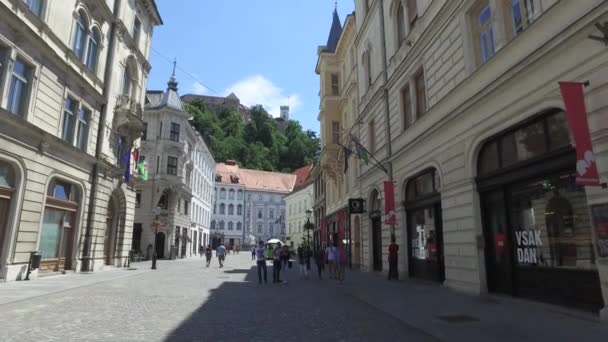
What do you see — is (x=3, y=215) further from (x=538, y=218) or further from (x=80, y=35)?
(x=538, y=218)

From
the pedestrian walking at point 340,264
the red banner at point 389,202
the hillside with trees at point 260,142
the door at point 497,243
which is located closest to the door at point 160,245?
the pedestrian walking at point 340,264

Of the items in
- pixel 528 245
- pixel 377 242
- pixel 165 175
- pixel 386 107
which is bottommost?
pixel 528 245

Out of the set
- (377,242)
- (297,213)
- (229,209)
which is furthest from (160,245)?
(229,209)

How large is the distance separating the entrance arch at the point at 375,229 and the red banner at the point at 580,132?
14.5m

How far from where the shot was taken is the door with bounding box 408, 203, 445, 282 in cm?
1493

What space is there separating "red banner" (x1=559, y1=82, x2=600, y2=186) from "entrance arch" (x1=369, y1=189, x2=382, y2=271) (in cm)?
1446

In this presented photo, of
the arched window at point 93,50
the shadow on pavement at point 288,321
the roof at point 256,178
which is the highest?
the roof at point 256,178

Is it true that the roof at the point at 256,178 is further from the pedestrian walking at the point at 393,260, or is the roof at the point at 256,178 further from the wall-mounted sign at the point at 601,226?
the wall-mounted sign at the point at 601,226

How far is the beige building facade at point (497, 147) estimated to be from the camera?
27.2 feet

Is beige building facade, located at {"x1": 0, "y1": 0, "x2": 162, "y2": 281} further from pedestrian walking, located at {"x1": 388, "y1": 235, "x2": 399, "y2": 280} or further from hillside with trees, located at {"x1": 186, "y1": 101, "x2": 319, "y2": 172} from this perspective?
hillside with trees, located at {"x1": 186, "y1": 101, "x2": 319, "y2": 172}

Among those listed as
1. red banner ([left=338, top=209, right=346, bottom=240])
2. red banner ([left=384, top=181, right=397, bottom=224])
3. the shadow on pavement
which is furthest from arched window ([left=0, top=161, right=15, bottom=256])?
red banner ([left=338, top=209, right=346, bottom=240])

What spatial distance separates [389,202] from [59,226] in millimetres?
15509

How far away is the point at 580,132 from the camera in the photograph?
747 centimetres

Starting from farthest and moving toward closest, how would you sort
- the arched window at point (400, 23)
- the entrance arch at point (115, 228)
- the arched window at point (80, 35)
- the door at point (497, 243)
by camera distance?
the entrance arch at point (115, 228) → the arched window at point (80, 35) → the arched window at point (400, 23) → the door at point (497, 243)
